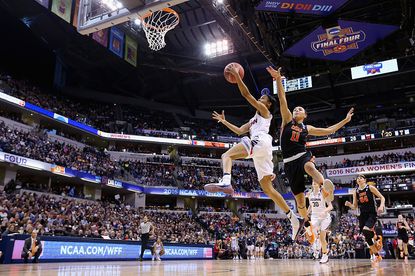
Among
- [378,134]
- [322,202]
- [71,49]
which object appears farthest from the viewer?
[378,134]

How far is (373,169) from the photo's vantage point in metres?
35.8

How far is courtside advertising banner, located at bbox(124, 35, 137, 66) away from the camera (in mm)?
32625

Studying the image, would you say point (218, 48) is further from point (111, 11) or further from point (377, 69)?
point (111, 11)

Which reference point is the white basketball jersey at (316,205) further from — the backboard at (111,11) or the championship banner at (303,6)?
the championship banner at (303,6)

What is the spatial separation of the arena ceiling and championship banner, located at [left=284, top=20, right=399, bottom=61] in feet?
1.41

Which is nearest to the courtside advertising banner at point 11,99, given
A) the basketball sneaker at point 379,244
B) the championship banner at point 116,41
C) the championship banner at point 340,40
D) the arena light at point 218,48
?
the championship banner at point 116,41

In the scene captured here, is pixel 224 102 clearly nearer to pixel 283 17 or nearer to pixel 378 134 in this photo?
pixel 378 134

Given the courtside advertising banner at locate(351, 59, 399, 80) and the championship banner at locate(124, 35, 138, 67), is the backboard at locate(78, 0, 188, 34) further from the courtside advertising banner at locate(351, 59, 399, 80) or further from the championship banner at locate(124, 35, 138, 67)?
the courtside advertising banner at locate(351, 59, 399, 80)

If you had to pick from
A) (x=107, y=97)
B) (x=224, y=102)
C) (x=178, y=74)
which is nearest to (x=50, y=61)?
(x=107, y=97)

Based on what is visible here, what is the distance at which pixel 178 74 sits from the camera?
42.3 meters

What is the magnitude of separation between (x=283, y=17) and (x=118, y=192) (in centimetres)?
2546

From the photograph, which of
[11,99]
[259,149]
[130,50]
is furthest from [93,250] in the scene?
[130,50]

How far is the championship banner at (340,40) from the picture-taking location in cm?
1573

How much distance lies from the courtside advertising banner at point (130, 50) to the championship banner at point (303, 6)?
20.4 meters
